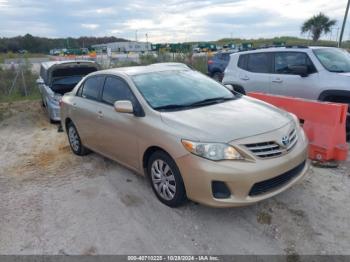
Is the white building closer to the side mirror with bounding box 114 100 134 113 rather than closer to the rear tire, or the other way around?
the rear tire

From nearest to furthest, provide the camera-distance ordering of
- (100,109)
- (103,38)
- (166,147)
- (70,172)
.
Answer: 1. (166,147)
2. (100,109)
3. (70,172)
4. (103,38)

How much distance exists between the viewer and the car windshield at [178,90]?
13.7 ft

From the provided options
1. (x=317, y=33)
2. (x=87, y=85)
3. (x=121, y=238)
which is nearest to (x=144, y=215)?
(x=121, y=238)

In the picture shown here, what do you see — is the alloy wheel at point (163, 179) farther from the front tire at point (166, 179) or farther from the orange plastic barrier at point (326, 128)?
the orange plastic barrier at point (326, 128)

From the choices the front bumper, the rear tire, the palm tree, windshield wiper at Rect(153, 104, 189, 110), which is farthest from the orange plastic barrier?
the palm tree

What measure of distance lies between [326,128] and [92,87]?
3.81 meters

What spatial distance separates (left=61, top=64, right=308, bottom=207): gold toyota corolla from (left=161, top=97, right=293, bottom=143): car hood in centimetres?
1

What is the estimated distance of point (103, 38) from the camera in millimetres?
67250

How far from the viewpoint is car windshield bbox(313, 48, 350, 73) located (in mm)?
6469

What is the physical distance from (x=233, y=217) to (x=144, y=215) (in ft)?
3.39

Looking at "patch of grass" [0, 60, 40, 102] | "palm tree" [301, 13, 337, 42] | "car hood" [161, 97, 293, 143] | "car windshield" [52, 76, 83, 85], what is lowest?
"patch of grass" [0, 60, 40, 102]

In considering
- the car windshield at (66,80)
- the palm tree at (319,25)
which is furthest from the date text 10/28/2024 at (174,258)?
the palm tree at (319,25)

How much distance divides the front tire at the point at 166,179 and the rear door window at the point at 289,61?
4.29m

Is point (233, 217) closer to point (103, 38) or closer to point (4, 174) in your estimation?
point (4, 174)
